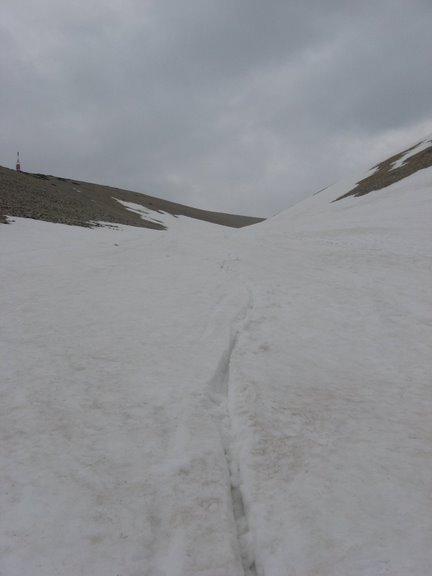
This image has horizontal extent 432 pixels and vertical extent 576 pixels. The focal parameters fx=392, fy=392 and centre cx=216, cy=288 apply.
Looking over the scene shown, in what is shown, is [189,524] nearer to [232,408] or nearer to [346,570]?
[346,570]

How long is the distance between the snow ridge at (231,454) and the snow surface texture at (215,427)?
21 mm

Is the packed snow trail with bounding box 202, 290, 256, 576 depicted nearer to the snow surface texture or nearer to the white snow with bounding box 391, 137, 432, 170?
the snow surface texture

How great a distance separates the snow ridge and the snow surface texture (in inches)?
0.8

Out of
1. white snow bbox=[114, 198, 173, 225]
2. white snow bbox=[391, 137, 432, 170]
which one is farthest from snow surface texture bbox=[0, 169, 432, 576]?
white snow bbox=[114, 198, 173, 225]

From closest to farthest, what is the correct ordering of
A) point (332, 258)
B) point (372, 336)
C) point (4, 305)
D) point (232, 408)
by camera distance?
point (232, 408)
point (372, 336)
point (4, 305)
point (332, 258)

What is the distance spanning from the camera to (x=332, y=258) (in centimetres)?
1369

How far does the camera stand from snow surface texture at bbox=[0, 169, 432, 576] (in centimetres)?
345

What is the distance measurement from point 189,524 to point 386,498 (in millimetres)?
1980

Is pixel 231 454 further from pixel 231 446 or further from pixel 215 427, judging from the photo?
pixel 215 427

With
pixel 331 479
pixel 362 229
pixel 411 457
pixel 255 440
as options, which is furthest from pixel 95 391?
pixel 362 229

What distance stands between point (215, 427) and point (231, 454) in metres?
0.47

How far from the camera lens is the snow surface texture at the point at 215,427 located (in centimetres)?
345

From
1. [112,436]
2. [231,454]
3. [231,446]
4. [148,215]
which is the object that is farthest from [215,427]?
[148,215]

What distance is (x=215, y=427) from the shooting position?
5.06m
